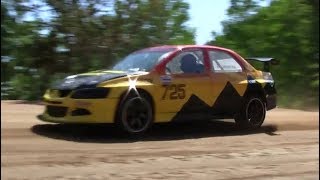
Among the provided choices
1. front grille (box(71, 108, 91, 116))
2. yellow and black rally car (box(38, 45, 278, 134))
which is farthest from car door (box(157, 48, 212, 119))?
front grille (box(71, 108, 91, 116))

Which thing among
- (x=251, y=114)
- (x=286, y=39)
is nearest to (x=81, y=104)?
(x=251, y=114)

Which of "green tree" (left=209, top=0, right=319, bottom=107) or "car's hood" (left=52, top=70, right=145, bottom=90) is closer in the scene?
"car's hood" (left=52, top=70, right=145, bottom=90)

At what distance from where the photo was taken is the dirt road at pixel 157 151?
637cm

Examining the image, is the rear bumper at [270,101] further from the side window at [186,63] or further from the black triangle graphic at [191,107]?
the side window at [186,63]

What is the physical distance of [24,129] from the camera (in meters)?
8.18

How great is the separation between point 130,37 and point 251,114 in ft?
18.6

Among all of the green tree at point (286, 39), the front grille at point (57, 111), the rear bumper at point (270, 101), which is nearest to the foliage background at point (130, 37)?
the green tree at point (286, 39)

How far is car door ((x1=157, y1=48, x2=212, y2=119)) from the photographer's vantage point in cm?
846

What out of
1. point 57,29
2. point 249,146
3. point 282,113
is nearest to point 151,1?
point 57,29

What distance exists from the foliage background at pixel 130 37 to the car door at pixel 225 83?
349 cm

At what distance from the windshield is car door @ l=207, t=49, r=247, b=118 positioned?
0.73 meters

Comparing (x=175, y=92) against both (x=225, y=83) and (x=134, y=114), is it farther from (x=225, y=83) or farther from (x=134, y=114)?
(x=225, y=83)

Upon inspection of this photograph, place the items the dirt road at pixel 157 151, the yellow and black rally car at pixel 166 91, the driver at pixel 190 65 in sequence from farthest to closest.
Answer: the driver at pixel 190 65, the yellow and black rally car at pixel 166 91, the dirt road at pixel 157 151

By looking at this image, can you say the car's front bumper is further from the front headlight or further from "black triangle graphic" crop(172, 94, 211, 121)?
"black triangle graphic" crop(172, 94, 211, 121)
